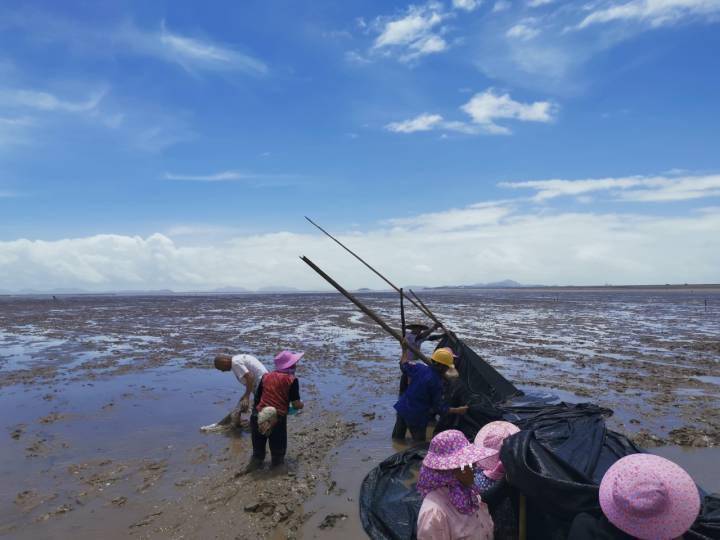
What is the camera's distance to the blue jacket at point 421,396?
18.9ft

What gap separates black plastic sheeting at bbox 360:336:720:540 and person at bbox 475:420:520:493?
0.11m

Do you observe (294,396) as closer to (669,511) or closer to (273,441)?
(273,441)

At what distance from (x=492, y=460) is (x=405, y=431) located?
307 cm

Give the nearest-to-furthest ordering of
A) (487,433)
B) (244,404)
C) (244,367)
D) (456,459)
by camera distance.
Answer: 1. (456,459)
2. (487,433)
3. (244,367)
4. (244,404)

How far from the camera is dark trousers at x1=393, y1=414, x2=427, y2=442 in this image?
591cm

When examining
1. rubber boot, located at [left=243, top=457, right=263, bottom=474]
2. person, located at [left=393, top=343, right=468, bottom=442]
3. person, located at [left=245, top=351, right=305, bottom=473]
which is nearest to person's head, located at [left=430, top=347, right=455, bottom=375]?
person, located at [left=393, top=343, right=468, bottom=442]

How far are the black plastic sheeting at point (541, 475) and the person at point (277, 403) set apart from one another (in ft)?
4.68

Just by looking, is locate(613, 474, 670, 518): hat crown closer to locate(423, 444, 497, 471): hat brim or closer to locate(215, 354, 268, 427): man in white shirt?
locate(423, 444, 497, 471): hat brim

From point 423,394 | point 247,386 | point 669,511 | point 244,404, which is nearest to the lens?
point 669,511

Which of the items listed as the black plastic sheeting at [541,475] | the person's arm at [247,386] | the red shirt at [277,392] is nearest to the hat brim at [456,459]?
the black plastic sheeting at [541,475]

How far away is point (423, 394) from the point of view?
5.78 meters

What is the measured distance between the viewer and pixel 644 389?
9.22m

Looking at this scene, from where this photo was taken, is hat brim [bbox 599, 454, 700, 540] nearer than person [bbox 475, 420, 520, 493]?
Yes

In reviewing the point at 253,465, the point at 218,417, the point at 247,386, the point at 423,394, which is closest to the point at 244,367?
the point at 247,386
